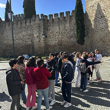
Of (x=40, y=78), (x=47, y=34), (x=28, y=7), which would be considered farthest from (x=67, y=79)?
(x=28, y=7)

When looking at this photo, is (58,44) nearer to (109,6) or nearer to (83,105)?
(109,6)

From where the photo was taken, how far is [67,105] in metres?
3.38

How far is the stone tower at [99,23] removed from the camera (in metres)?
15.6

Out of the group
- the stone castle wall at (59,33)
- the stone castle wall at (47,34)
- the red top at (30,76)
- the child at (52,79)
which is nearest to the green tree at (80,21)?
the stone castle wall at (59,33)

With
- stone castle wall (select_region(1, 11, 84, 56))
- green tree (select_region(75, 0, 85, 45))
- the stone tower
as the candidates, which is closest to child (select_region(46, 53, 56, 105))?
the stone tower

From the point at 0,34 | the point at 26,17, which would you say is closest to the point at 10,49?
the point at 0,34

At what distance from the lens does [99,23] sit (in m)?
16.5

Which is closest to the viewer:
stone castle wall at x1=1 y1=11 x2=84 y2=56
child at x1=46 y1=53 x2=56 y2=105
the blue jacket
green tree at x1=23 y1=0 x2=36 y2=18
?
the blue jacket

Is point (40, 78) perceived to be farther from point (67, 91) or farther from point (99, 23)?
point (99, 23)

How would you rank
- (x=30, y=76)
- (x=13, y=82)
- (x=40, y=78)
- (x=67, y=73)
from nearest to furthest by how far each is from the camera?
(x=13, y=82) < (x=40, y=78) < (x=30, y=76) < (x=67, y=73)

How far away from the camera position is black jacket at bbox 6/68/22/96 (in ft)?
9.26

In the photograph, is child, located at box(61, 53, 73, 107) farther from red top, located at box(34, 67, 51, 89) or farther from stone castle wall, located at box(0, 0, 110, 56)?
stone castle wall, located at box(0, 0, 110, 56)

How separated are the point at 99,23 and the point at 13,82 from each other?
16.7 metres

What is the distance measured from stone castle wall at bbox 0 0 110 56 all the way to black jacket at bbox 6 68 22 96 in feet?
50.6
